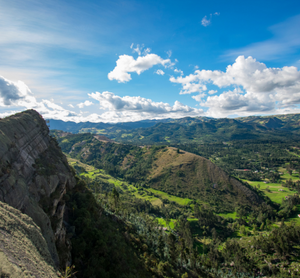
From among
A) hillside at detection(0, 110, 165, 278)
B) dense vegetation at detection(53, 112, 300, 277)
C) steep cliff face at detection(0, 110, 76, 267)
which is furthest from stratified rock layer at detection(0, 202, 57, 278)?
dense vegetation at detection(53, 112, 300, 277)

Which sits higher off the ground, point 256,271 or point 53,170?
point 53,170

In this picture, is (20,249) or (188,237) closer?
(20,249)

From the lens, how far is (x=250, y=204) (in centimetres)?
18588

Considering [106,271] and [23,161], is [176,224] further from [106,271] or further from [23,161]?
[23,161]

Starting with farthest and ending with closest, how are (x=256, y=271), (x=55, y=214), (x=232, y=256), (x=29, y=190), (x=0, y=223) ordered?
(x=232, y=256) → (x=256, y=271) → (x=55, y=214) → (x=29, y=190) → (x=0, y=223)

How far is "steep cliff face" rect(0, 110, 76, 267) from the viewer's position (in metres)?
29.1

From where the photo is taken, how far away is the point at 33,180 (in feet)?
124

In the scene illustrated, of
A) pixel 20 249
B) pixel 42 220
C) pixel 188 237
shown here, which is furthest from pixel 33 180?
pixel 188 237

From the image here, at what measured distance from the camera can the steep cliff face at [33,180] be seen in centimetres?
2908

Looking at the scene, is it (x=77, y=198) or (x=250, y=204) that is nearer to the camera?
(x=77, y=198)

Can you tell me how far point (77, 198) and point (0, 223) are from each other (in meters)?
40.7

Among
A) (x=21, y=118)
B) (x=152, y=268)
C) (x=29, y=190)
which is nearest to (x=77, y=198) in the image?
(x=29, y=190)

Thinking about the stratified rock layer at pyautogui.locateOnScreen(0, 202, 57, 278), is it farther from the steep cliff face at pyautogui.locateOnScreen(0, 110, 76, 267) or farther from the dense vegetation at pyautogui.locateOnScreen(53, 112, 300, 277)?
the dense vegetation at pyautogui.locateOnScreen(53, 112, 300, 277)

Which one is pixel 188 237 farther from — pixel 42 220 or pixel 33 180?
pixel 33 180
